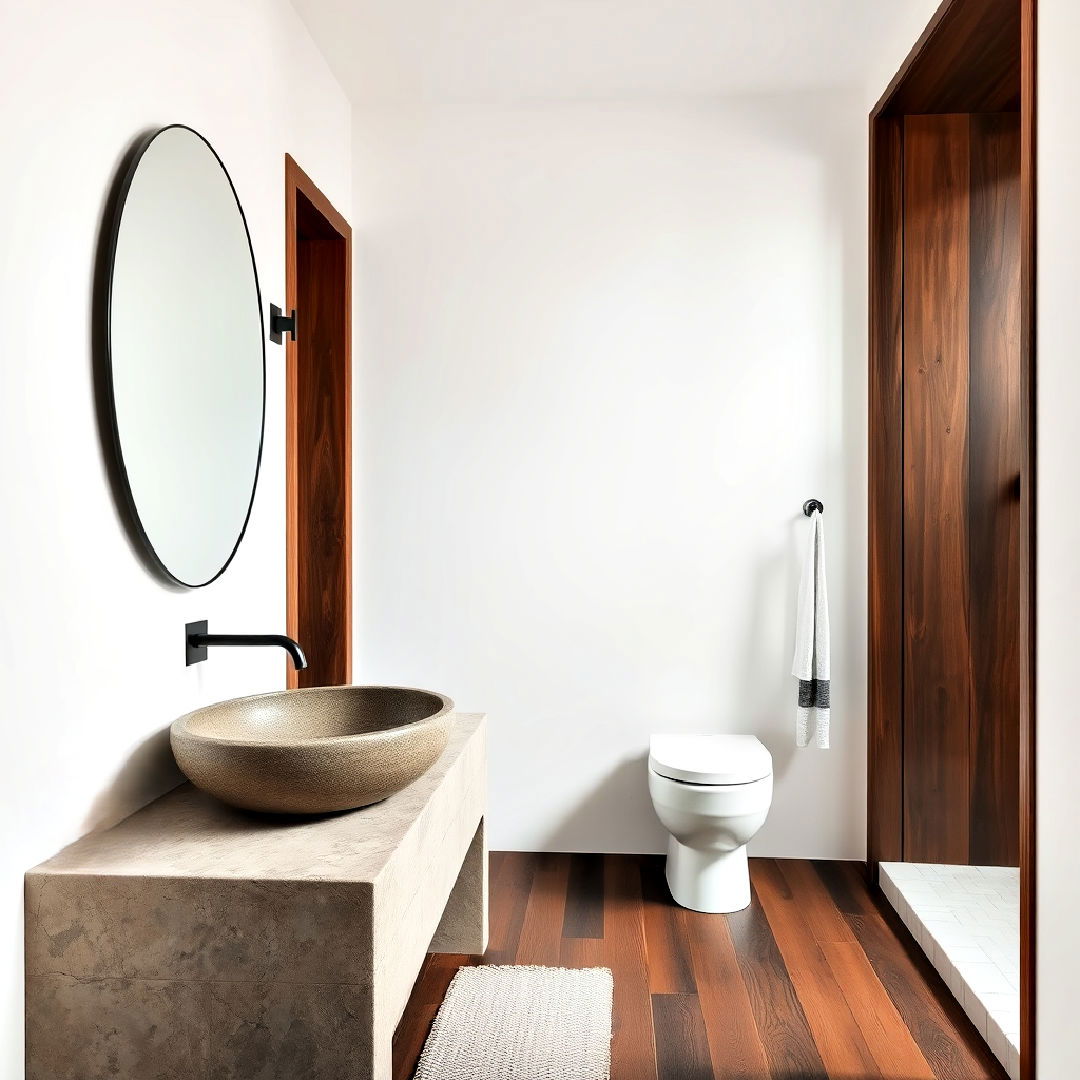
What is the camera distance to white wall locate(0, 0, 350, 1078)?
1254 millimetres

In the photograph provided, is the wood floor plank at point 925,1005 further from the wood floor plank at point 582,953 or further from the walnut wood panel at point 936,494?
the wood floor plank at point 582,953

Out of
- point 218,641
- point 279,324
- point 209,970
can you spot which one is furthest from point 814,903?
point 279,324

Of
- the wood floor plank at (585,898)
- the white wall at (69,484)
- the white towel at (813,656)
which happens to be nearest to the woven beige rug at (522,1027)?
the wood floor plank at (585,898)

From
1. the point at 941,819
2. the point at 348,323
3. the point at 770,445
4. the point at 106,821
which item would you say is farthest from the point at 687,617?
the point at 106,821

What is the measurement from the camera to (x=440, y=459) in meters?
3.12

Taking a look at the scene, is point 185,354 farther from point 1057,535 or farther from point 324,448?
point 1057,535

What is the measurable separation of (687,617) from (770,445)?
2.03 ft

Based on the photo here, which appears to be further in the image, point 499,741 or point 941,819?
point 499,741

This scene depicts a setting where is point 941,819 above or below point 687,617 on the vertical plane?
below

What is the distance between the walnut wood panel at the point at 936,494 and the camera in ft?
9.21

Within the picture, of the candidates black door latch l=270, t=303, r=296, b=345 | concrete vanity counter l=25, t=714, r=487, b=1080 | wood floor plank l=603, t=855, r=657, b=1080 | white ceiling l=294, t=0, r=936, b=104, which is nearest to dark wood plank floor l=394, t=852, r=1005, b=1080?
Answer: wood floor plank l=603, t=855, r=657, b=1080

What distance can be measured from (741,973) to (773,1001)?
0.14 metres

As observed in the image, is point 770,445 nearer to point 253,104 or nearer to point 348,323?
point 348,323

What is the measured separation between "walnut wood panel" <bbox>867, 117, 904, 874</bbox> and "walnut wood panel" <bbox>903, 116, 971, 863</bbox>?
3 cm
